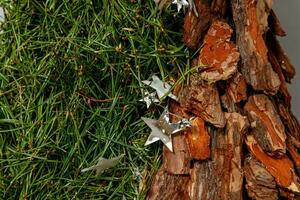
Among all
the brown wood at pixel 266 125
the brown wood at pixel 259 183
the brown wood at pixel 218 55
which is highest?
the brown wood at pixel 218 55

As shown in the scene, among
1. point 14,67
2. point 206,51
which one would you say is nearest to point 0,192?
point 14,67

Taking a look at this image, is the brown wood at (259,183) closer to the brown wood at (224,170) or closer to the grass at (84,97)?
the brown wood at (224,170)

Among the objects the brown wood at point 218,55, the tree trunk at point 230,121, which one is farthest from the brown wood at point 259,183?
the brown wood at point 218,55

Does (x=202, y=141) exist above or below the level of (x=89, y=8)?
below

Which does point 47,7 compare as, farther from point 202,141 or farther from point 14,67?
point 202,141

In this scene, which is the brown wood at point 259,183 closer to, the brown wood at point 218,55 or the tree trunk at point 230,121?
the tree trunk at point 230,121

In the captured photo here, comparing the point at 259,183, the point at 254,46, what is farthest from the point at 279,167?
the point at 254,46

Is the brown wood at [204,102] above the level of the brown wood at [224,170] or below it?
above
